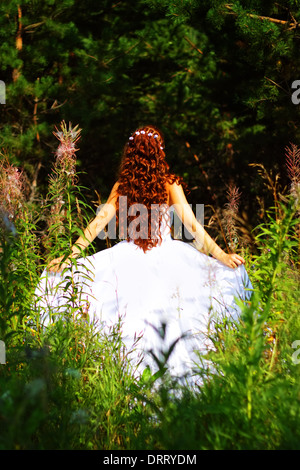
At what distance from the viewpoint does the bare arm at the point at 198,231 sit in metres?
3.36

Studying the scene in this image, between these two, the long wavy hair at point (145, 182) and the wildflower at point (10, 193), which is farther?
the long wavy hair at point (145, 182)

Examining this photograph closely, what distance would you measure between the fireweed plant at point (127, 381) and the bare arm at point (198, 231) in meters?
0.39

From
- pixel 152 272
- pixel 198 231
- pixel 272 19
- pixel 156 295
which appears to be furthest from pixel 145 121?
pixel 156 295

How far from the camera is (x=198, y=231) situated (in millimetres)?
3506

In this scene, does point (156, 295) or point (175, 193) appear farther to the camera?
point (175, 193)

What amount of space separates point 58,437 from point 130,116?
21.6ft

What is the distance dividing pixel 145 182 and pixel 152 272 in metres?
0.77

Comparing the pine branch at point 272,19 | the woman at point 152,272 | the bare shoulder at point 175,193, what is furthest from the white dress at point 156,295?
the pine branch at point 272,19

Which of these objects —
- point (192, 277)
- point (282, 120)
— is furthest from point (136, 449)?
point (282, 120)

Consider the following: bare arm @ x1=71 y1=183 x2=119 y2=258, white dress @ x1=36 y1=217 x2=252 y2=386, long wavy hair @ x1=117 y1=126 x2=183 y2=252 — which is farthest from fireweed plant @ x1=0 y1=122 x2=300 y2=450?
long wavy hair @ x1=117 y1=126 x2=183 y2=252

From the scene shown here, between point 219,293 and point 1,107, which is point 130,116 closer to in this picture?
point 1,107

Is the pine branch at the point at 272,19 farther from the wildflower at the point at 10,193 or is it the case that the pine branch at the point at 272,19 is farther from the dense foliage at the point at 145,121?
the wildflower at the point at 10,193

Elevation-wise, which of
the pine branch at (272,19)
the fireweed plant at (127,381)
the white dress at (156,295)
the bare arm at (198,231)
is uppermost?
the pine branch at (272,19)

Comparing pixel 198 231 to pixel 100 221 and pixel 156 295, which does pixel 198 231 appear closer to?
pixel 156 295
